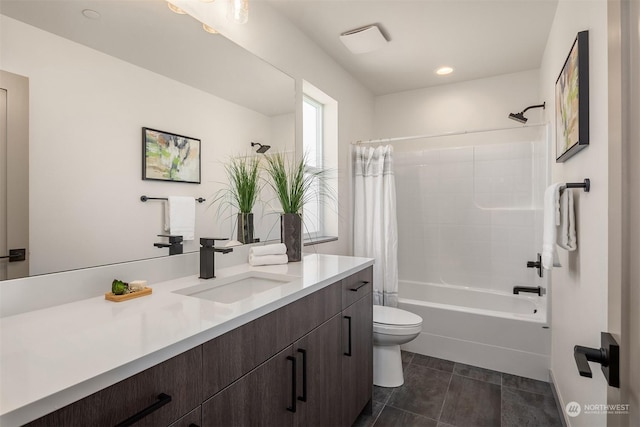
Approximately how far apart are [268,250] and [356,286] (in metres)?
0.51

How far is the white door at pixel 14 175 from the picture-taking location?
94 centimetres

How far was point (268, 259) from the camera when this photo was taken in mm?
1725

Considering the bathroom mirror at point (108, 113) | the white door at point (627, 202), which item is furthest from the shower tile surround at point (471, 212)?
the white door at point (627, 202)

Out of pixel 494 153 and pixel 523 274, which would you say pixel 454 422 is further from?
pixel 494 153

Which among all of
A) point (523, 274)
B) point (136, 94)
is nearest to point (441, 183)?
point (523, 274)

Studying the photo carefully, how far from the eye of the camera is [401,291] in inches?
134

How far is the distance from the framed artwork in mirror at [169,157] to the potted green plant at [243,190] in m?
0.19

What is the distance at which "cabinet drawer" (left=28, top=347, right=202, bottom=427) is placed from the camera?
58 centimetres

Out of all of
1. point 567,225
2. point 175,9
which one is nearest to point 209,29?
point 175,9

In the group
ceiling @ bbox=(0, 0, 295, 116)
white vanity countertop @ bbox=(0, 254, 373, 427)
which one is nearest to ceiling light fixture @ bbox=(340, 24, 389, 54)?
ceiling @ bbox=(0, 0, 295, 116)

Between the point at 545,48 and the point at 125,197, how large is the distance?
3163mm

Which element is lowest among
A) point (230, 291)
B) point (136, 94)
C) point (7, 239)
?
point (230, 291)

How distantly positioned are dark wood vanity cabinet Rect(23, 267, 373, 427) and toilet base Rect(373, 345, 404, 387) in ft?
1.25

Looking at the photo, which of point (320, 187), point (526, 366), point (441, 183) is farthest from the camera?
point (441, 183)
